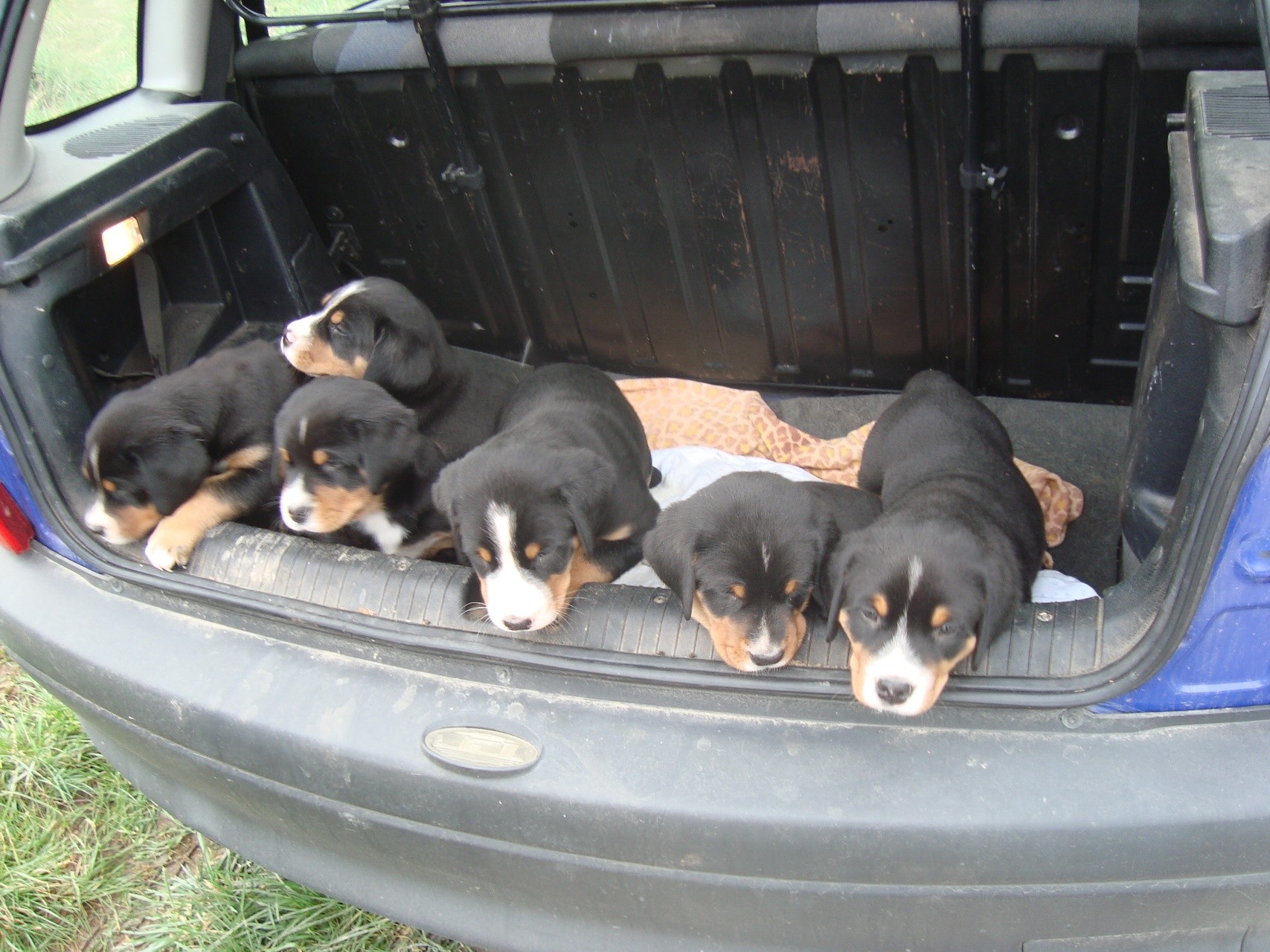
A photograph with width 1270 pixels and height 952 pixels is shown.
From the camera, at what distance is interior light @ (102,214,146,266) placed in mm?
3098

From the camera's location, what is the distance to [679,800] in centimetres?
213

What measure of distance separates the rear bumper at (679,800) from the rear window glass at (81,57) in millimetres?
1520

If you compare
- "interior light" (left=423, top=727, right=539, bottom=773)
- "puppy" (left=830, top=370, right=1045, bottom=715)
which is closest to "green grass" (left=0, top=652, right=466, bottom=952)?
"interior light" (left=423, top=727, right=539, bottom=773)

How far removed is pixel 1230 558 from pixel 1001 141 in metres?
1.88

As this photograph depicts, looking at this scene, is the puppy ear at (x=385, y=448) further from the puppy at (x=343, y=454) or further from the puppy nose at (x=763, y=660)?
the puppy nose at (x=763, y=660)

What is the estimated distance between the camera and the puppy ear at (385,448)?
3137mm

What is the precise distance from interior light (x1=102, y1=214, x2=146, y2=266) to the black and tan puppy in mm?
383

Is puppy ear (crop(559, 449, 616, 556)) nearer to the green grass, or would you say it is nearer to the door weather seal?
the green grass

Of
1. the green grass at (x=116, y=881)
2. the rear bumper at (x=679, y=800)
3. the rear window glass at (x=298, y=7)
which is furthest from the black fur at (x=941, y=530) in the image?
the rear window glass at (x=298, y=7)

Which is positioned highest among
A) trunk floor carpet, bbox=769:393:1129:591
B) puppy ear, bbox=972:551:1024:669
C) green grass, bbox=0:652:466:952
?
puppy ear, bbox=972:551:1024:669

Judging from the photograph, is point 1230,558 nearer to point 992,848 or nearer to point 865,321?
point 992,848

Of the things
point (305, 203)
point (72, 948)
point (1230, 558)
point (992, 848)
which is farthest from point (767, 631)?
point (305, 203)

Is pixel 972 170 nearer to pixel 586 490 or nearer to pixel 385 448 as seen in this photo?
pixel 586 490

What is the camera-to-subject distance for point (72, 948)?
3.30 m
